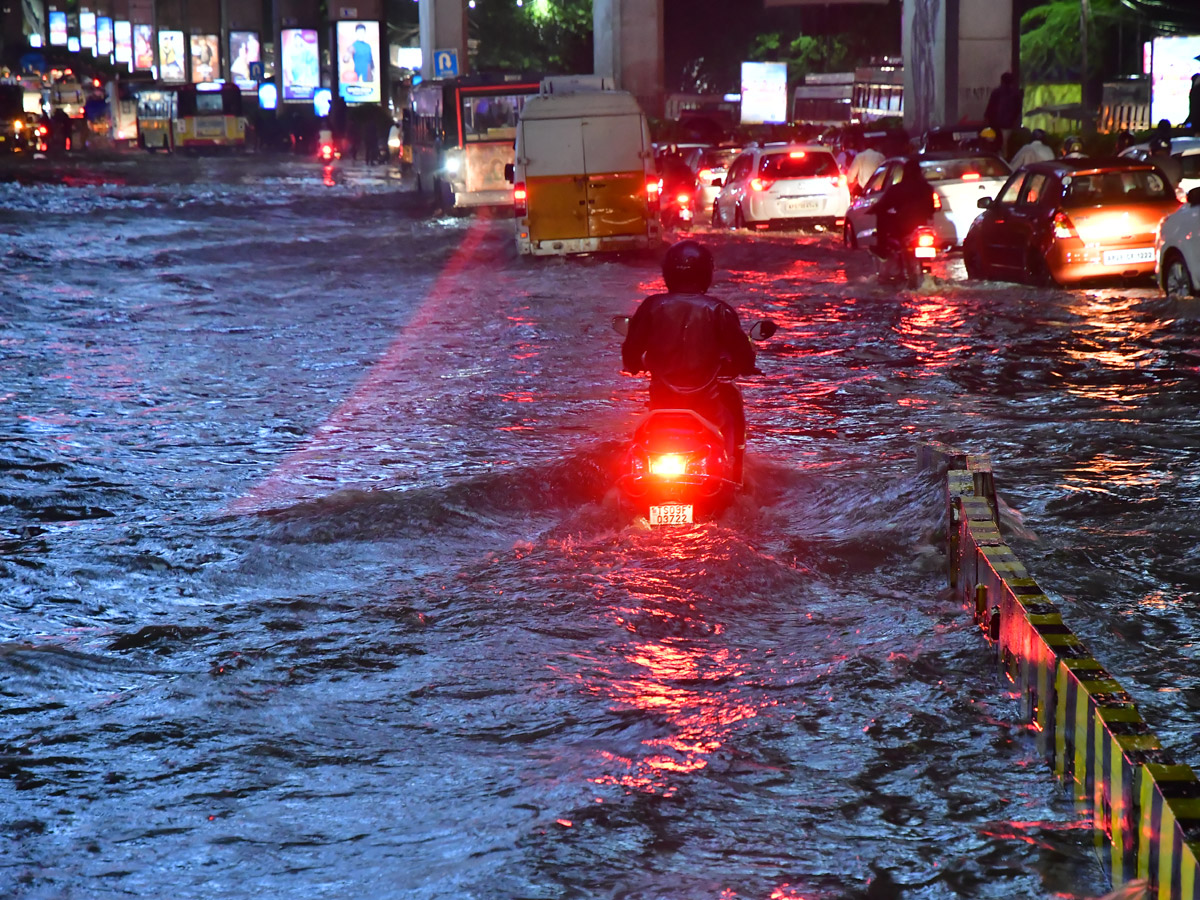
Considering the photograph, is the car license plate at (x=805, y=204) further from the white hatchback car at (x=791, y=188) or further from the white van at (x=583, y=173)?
the white van at (x=583, y=173)

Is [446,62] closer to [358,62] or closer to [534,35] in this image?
[358,62]

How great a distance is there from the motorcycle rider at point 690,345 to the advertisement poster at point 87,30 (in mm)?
119633

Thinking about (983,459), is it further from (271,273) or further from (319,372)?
(271,273)

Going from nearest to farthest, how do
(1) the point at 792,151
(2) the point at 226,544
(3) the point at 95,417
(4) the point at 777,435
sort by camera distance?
(2) the point at 226,544, (4) the point at 777,435, (3) the point at 95,417, (1) the point at 792,151

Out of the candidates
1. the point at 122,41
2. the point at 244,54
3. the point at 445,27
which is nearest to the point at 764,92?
the point at 445,27

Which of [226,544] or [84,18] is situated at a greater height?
[84,18]

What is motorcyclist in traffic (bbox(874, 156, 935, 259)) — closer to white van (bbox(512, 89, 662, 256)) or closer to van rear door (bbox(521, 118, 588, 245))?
white van (bbox(512, 89, 662, 256))

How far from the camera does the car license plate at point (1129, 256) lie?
16.5 m

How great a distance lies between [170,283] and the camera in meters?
21.2

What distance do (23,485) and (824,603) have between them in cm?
499

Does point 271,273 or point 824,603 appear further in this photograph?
point 271,273

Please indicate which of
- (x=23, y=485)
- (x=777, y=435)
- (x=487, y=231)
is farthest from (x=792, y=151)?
(x=23, y=485)

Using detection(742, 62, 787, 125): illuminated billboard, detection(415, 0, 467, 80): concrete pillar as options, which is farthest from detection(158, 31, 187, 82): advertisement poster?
detection(742, 62, 787, 125): illuminated billboard

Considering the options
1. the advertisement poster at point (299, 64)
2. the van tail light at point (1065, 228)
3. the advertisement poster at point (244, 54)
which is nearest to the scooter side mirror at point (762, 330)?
the van tail light at point (1065, 228)
